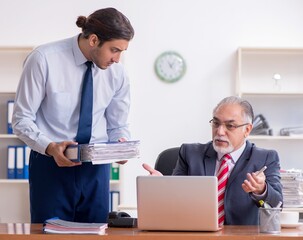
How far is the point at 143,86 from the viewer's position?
623cm

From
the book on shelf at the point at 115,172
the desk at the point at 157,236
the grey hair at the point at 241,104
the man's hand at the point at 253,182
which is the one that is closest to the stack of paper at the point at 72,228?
the desk at the point at 157,236

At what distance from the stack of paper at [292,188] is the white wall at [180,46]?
103 inches

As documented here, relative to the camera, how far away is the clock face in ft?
20.3

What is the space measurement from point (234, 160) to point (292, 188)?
2.06ft

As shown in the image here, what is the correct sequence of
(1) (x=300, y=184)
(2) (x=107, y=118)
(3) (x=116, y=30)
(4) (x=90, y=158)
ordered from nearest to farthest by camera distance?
(4) (x=90, y=158), (3) (x=116, y=30), (2) (x=107, y=118), (1) (x=300, y=184)

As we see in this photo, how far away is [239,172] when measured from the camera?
304 centimetres

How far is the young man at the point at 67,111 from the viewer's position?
2988 millimetres

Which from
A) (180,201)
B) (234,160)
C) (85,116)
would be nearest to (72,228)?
(180,201)

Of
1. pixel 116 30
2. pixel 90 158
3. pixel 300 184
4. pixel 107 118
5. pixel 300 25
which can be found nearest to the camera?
pixel 90 158

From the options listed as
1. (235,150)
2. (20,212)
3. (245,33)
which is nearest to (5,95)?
(20,212)

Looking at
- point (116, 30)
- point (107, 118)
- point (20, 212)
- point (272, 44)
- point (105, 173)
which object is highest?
point (272, 44)

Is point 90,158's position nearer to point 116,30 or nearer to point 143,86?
point 116,30

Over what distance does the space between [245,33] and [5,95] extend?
7.35ft

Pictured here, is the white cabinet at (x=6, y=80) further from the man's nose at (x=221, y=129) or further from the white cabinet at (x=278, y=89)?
the man's nose at (x=221, y=129)
